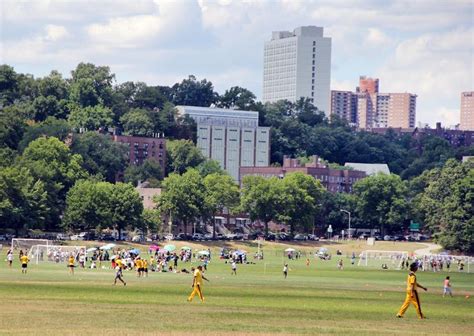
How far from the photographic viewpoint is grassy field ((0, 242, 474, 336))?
51219 millimetres

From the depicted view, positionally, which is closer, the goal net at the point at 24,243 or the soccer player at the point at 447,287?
the soccer player at the point at 447,287

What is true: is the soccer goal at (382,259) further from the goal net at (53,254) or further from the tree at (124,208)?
the goal net at (53,254)

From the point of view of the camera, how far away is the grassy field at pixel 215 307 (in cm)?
5122

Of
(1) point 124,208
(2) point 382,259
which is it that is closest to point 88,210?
(1) point 124,208

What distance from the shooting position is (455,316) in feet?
203

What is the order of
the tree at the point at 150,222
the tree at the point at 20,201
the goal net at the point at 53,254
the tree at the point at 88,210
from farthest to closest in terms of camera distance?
the tree at the point at 150,222 < the tree at the point at 88,210 < the tree at the point at 20,201 < the goal net at the point at 53,254

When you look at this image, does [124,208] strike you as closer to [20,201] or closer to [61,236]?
[61,236]

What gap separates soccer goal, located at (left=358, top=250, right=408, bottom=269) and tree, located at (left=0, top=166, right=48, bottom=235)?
130 ft

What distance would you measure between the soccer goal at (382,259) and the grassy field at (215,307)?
56242 millimetres

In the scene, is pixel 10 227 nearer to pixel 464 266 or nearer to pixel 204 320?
pixel 464 266

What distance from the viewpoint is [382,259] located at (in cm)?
16350

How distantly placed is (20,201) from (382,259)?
4374 centimetres

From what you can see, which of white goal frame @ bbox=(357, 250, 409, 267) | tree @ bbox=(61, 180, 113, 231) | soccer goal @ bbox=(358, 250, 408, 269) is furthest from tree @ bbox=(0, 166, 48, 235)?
soccer goal @ bbox=(358, 250, 408, 269)

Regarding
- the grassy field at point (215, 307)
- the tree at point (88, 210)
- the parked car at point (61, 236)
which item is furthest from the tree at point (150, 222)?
the grassy field at point (215, 307)
